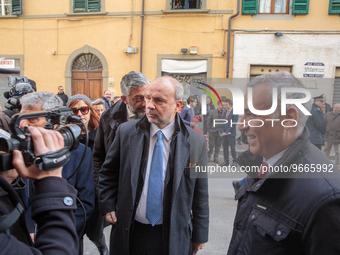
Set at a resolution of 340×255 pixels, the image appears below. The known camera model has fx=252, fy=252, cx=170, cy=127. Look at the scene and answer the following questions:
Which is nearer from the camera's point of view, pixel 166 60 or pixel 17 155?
pixel 17 155

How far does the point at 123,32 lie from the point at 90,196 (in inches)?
380

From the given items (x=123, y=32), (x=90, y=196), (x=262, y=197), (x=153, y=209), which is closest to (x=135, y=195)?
(x=153, y=209)

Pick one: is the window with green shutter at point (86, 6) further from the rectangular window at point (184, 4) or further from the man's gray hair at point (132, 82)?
the man's gray hair at point (132, 82)

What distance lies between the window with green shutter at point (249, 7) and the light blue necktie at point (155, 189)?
9564 mm

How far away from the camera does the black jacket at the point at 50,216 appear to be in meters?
0.79

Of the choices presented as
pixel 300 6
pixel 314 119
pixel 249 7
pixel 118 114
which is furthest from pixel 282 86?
pixel 300 6

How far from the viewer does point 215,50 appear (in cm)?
1004

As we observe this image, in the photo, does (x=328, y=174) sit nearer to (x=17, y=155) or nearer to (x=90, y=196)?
(x=17, y=155)

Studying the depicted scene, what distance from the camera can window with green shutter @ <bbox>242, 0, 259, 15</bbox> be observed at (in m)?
9.52

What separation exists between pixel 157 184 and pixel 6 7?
1288 cm

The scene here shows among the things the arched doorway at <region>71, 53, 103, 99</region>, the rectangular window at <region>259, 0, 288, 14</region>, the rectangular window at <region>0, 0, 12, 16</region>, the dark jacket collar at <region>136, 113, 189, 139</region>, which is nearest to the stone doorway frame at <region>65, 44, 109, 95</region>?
the arched doorway at <region>71, 53, 103, 99</region>

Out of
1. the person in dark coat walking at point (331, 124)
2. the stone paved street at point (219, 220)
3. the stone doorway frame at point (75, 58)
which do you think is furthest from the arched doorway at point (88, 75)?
the person in dark coat walking at point (331, 124)

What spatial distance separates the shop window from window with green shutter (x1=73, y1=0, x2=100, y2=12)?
234 cm

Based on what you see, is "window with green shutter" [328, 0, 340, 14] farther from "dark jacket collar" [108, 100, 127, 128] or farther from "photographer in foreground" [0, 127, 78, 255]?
"photographer in foreground" [0, 127, 78, 255]
